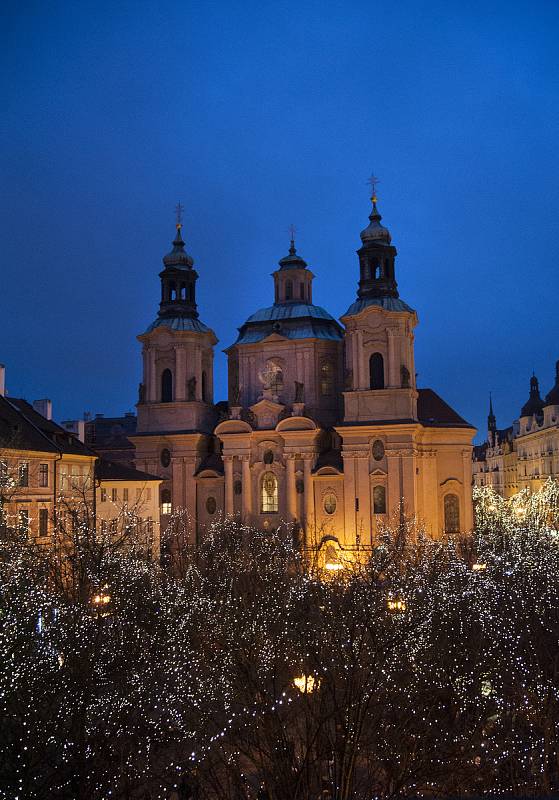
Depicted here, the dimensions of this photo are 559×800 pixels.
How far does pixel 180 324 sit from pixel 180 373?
4.40 metres

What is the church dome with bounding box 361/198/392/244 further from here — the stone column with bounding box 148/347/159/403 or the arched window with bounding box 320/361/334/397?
the stone column with bounding box 148/347/159/403

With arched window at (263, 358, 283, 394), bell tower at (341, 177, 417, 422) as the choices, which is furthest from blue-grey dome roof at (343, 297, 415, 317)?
arched window at (263, 358, 283, 394)

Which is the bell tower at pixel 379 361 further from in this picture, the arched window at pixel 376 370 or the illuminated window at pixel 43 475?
the illuminated window at pixel 43 475

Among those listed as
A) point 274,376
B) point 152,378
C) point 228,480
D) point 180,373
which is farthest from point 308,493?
point 152,378

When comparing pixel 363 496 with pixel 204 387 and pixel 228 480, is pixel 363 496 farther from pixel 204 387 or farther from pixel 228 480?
pixel 204 387

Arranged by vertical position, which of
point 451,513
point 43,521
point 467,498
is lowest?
point 43,521

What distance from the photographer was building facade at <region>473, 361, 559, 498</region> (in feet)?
290

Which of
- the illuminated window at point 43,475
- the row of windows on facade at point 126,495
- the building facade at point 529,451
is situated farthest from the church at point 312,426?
the building facade at point 529,451

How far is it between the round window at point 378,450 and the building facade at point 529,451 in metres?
35.9

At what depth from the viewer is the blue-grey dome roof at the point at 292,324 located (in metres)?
63.5

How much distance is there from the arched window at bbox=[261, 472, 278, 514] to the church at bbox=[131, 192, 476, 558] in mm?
98

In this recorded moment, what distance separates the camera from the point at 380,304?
5953 centimetres

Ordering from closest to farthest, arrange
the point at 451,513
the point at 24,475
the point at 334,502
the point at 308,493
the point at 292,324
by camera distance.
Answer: the point at 24,475 → the point at 308,493 → the point at 334,502 → the point at 451,513 → the point at 292,324

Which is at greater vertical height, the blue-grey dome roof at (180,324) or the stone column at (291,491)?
the blue-grey dome roof at (180,324)
